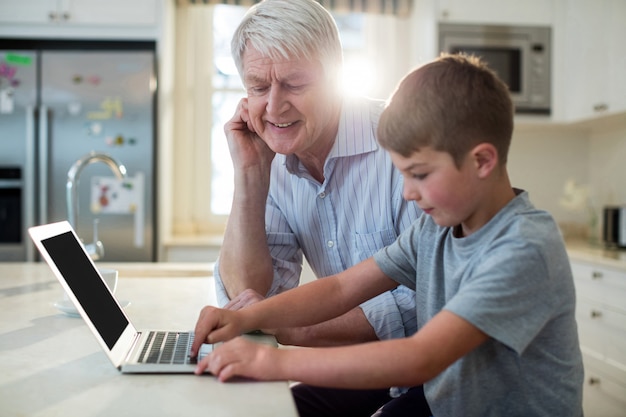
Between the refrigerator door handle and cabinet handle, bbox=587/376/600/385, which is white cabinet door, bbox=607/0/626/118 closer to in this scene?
cabinet handle, bbox=587/376/600/385

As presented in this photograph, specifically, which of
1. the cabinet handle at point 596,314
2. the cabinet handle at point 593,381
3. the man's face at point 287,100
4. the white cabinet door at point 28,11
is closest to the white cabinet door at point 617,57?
the cabinet handle at point 596,314

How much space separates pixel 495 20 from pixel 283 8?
2510 mm

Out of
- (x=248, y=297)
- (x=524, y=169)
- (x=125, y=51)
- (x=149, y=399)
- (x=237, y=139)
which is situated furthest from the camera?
(x=524, y=169)

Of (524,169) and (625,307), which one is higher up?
(524,169)

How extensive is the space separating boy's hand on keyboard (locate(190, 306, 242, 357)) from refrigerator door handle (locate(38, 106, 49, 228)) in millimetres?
2685

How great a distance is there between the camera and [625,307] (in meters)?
2.67

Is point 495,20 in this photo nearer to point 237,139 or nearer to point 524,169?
point 524,169

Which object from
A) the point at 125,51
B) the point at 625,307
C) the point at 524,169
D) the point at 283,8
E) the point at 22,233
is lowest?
the point at 625,307

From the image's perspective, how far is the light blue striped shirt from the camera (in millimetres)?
1481

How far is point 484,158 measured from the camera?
3.30 ft

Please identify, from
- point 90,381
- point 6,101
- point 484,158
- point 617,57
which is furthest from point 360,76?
point 90,381

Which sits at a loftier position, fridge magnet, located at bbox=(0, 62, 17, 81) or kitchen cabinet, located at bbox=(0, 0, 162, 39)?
kitchen cabinet, located at bbox=(0, 0, 162, 39)

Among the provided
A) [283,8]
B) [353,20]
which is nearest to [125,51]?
[353,20]

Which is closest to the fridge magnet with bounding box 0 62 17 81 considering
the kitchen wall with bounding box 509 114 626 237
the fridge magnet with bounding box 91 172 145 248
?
the fridge magnet with bounding box 91 172 145 248
